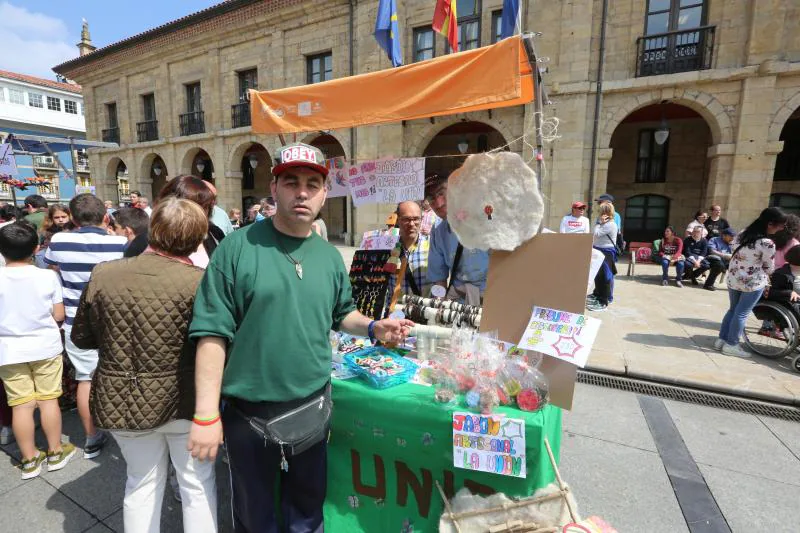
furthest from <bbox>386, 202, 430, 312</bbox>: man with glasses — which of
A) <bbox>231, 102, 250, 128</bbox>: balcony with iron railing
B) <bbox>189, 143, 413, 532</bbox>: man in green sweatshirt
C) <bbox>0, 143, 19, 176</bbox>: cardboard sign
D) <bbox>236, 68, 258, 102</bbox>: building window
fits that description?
<bbox>236, 68, 258, 102</bbox>: building window

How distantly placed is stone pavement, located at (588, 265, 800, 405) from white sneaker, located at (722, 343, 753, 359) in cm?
9

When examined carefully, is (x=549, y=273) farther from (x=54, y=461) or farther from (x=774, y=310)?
(x=774, y=310)

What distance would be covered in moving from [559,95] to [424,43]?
4472 millimetres

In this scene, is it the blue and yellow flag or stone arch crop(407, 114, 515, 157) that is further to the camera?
stone arch crop(407, 114, 515, 157)

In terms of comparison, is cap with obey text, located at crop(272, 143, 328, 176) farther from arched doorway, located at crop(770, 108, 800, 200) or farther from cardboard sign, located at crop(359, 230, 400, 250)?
arched doorway, located at crop(770, 108, 800, 200)

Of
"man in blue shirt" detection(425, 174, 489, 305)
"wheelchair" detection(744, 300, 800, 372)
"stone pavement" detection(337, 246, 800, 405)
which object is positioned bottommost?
"stone pavement" detection(337, 246, 800, 405)

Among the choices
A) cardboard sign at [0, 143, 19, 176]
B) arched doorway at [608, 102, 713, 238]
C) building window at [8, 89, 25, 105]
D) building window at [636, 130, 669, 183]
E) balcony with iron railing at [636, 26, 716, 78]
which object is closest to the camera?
balcony with iron railing at [636, 26, 716, 78]

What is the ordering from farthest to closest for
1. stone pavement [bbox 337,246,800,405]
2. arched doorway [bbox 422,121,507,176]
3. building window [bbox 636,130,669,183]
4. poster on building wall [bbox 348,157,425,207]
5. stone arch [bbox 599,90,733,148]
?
arched doorway [bbox 422,121,507,176]
building window [bbox 636,130,669,183]
stone arch [bbox 599,90,733,148]
poster on building wall [bbox 348,157,425,207]
stone pavement [bbox 337,246,800,405]

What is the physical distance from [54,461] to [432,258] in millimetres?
3018

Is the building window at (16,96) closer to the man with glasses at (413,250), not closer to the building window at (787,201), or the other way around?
the man with glasses at (413,250)

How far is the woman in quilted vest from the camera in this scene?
5.24 ft

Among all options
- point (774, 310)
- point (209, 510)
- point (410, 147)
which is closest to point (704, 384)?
point (774, 310)

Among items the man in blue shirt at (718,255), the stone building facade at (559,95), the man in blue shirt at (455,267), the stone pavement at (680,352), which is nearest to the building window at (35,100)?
the stone building facade at (559,95)

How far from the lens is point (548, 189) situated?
10812 millimetres
